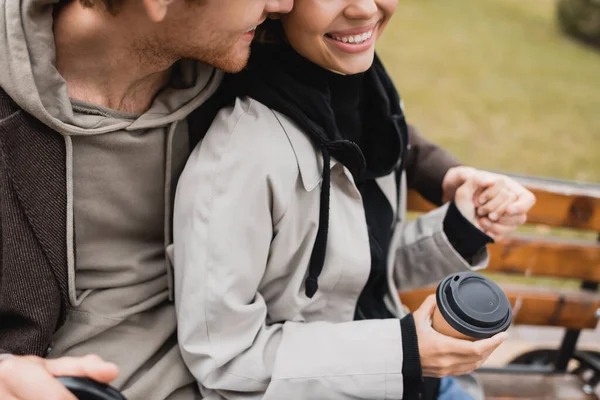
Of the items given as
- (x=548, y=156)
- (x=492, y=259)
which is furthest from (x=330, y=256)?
(x=548, y=156)

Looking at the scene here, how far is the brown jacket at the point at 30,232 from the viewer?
52.6 inches

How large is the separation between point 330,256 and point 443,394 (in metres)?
0.61

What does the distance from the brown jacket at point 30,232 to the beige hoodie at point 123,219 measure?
0.03 m

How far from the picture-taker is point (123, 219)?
159cm

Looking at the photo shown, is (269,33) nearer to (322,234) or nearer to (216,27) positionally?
(216,27)

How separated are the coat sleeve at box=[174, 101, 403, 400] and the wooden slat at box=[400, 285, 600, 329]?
1135mm

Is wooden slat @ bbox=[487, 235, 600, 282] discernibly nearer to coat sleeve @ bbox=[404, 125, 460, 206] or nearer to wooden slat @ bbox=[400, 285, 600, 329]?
wooden slat @ bbox=[400, 285, 600, 329]

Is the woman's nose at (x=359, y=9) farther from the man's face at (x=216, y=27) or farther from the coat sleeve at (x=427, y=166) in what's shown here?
the coat sleeve at (x=427, y=166)

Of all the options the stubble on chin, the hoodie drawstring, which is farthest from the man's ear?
the hoodie drawstring

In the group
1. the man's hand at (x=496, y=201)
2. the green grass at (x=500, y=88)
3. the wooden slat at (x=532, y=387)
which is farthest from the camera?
the green grass at (x=500, y=88)

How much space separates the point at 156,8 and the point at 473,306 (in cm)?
95

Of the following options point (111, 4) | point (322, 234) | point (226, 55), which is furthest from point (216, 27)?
point (322, 234)

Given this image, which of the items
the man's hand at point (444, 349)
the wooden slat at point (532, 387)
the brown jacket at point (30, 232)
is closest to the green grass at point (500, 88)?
the wooden slat at point (532, 387)

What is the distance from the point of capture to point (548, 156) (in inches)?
243
